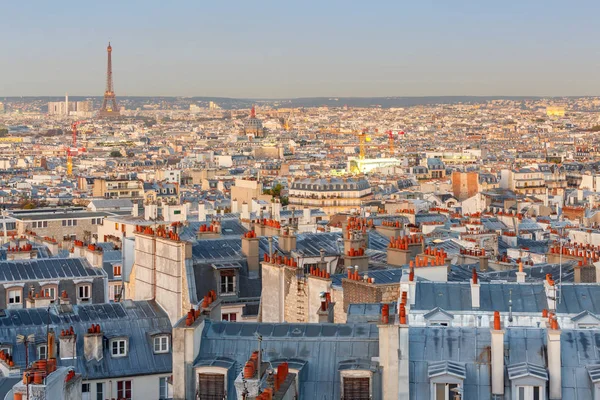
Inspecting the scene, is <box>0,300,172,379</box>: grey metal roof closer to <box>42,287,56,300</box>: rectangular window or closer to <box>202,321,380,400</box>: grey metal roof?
<box>42,287,56,300</box>: rectangular window

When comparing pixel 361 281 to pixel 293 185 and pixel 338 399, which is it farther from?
pixel 293 185

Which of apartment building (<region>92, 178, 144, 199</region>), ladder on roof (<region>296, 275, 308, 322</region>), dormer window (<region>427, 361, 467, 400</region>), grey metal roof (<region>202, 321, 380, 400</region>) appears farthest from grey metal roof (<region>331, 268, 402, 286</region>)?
apartment building (<region>92, 178, 144, 199</region>)

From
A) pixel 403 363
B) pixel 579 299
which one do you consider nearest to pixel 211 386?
pixel 403 363

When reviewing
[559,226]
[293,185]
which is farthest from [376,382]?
[293,185]

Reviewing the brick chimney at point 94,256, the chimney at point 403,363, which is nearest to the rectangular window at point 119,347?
the chimney at point 403,363

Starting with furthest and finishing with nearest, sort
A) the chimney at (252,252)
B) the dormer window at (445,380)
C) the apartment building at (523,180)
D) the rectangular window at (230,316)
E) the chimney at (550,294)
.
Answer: the apartment building at (523,180)
the chimney at (252,252)
the rectangular window at (230,316)
the chimney at (550,294)
the dormer window at (445,380)

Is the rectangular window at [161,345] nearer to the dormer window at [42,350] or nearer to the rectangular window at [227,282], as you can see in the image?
the dormer window at [42,350]

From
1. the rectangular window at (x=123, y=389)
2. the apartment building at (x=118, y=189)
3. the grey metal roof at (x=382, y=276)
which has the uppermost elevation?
the grey metal roof at (x=382, y=276)

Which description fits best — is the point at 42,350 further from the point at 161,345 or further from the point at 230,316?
the point at 230,316
